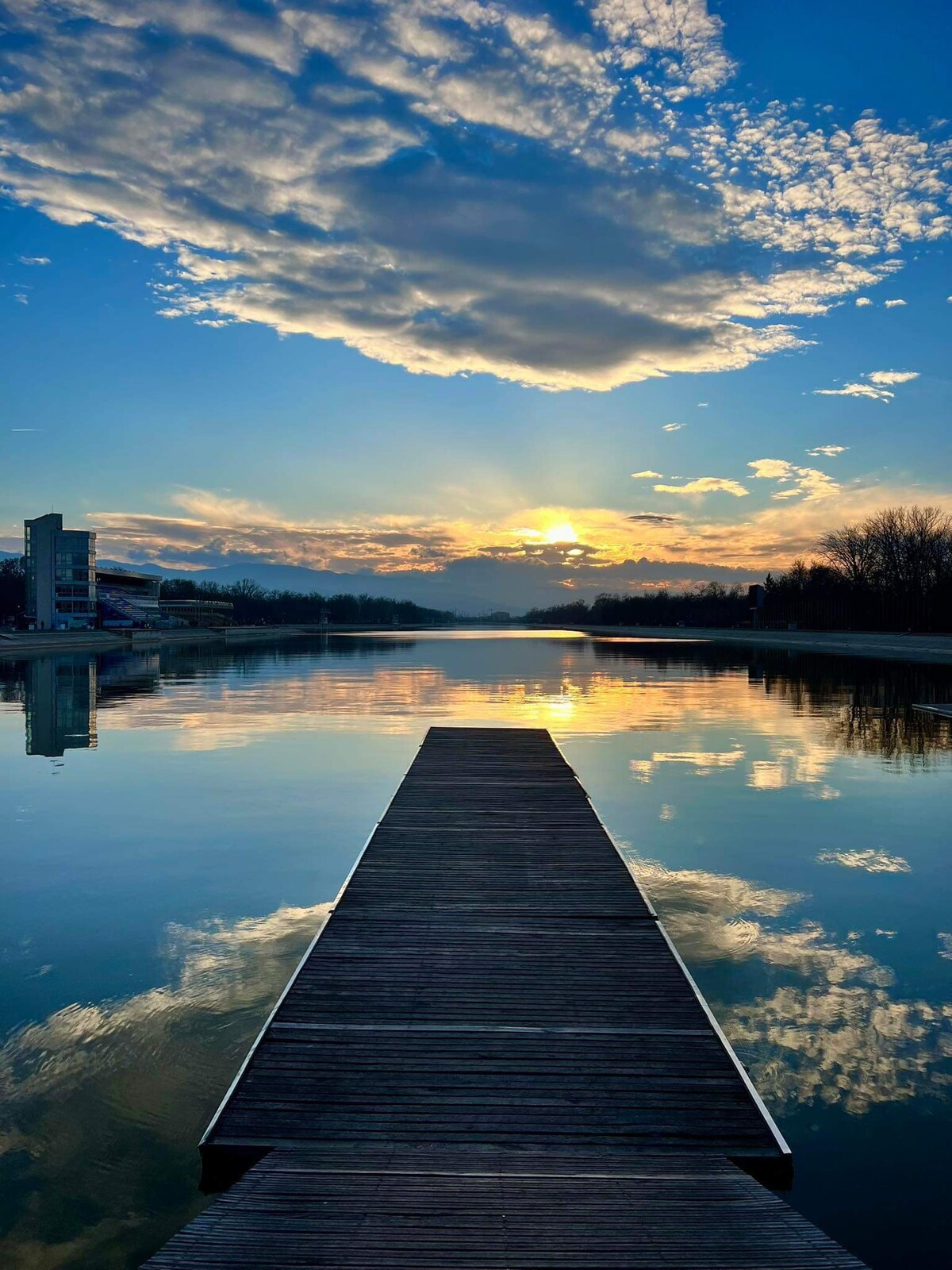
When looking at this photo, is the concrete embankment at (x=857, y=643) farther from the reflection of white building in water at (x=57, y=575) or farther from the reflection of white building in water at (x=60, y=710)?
the reflection of white building in water at (x=57, y=575)

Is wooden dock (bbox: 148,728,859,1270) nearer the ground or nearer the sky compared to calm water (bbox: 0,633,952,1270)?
nearer the sky

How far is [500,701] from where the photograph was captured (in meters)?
33.8

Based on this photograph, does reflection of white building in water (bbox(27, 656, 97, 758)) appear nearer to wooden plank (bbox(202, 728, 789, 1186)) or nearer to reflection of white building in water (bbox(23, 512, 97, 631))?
wooden plank (bbox(202, 728, 789, 1186))

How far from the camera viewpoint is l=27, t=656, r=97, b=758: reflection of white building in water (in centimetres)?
2258

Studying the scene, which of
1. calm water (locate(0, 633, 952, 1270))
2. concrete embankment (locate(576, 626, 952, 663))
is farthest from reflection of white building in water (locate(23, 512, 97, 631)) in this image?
calm water (locate(0, 633, 952, 1270))

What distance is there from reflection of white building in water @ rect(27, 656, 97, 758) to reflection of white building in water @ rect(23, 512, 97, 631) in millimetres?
65322

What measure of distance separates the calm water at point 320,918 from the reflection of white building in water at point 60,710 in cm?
28

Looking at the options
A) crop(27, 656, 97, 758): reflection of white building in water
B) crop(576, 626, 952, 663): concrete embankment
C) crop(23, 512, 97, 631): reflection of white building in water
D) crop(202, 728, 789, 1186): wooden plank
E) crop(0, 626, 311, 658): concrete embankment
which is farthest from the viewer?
crop(23, 512, 97, 631): reflection of white building in water

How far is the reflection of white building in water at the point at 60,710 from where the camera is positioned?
22578 mm

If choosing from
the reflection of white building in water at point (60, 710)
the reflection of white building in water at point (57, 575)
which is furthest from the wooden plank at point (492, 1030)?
the reflection of white building in water at point (57, 575)

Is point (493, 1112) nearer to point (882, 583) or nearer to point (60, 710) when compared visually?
point (60, 710)

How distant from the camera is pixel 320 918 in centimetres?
993

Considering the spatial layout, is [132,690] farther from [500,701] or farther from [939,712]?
[939,712]

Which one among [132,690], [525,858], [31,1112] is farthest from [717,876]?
[132,690]
